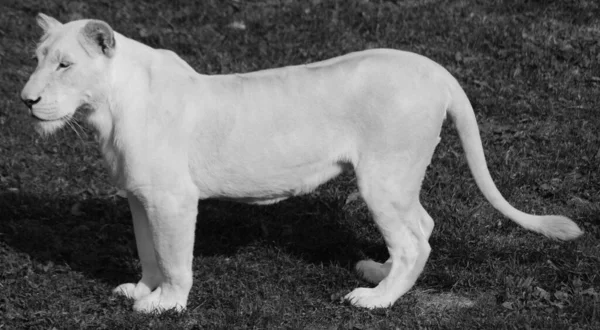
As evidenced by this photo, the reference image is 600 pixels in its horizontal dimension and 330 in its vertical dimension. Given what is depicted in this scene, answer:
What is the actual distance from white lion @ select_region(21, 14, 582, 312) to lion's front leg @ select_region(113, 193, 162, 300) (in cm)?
22

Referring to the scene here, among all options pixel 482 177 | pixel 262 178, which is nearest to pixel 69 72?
pixel 262 178

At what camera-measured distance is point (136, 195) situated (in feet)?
16.9

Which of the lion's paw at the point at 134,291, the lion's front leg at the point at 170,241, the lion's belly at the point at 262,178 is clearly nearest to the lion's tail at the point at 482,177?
the lion's belly at the point at 262,178

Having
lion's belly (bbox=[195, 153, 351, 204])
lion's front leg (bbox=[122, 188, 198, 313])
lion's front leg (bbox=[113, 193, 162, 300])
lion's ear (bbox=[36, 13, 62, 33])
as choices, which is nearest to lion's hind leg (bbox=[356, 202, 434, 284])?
lion's belly (bbox=[195, 153, 351, 204])

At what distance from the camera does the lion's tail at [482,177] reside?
5.18 meters

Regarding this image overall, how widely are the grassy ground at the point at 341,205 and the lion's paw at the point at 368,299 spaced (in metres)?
0.05

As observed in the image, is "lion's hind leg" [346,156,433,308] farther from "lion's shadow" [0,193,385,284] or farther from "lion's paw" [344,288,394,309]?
"lion's shadow" [0,193,385,284]

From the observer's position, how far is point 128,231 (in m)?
6.73

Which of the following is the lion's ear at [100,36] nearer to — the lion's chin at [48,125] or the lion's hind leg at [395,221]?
the lion's chin at [48,125]

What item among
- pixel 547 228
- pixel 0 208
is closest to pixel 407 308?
pixel 547 228

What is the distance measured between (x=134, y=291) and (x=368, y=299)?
150 centimetres

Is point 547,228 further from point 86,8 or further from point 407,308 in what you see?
point 86,8

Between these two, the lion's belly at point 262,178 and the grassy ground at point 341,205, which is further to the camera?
the grassy ground at point 341,205

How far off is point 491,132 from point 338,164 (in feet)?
9.32
